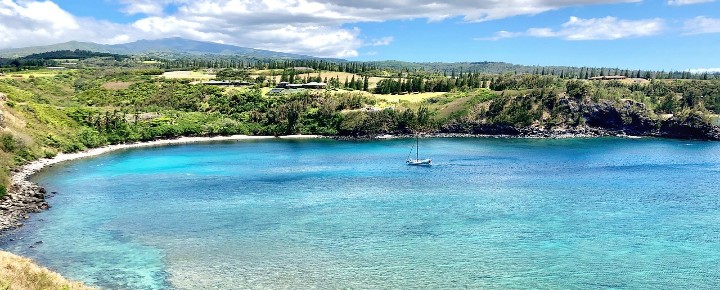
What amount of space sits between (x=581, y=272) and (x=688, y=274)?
8.16 meters

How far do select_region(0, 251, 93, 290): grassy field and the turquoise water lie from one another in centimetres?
728

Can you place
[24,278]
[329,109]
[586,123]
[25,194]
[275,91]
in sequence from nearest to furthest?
[24,278] < [25,194] < [329,109] < [586,123] < [275,91]

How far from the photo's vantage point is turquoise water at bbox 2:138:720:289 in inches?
1718

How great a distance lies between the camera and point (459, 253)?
4831 centimetres

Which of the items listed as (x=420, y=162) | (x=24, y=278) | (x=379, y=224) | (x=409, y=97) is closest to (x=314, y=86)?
(x=409, y=97)

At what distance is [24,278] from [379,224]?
33463mm

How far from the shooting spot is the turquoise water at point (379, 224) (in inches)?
1718

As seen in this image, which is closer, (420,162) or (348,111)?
→ (420,162)

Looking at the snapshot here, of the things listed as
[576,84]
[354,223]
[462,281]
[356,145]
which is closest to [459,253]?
[462,281]

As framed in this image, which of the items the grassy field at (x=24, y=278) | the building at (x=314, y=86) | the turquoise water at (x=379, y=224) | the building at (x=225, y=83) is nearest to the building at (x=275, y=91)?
the building at (x=314, y=86)

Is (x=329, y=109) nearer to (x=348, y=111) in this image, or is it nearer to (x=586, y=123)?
(x=348, y=111)

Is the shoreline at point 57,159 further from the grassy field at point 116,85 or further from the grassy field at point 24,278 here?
the grassy field at point 116,85

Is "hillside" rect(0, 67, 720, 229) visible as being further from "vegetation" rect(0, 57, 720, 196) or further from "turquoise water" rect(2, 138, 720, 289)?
"turquoise water" rect(2, 138, 720, 289)

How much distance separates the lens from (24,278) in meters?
31.6
